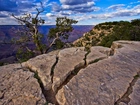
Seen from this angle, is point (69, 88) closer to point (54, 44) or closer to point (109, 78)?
point (109, 78)

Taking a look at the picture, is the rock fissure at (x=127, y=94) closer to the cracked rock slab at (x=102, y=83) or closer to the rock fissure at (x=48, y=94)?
the cracked rock slab at (x=102, y=83)

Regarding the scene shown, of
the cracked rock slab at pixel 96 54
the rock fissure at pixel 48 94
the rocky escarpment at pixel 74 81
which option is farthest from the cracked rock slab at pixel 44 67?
the cracked rock slab at pixel 96 54

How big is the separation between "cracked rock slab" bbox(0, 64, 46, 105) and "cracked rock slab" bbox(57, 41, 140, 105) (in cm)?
94

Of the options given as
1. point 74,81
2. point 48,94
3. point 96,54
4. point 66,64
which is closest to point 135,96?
point 74,81

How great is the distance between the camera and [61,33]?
A: 3203cm

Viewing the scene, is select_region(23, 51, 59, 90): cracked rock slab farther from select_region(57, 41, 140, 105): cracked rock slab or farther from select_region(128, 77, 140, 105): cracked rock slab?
select_region(128, 77, 140, 105): cracked rock slab

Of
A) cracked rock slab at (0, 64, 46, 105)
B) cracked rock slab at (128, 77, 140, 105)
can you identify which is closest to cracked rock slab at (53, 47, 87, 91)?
cracked rock slab at (0, 64, 46, 105)

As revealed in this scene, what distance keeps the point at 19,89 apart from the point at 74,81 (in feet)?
7.46

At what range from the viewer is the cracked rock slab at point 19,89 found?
303 inches

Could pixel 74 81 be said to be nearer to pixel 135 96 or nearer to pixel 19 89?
pixel 19 89

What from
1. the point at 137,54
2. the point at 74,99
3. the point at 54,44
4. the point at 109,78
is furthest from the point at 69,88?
the point at 54,44

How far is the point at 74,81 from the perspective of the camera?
851cm

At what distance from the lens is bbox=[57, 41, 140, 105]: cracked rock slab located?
24.6ft

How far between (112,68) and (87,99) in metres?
2.80
